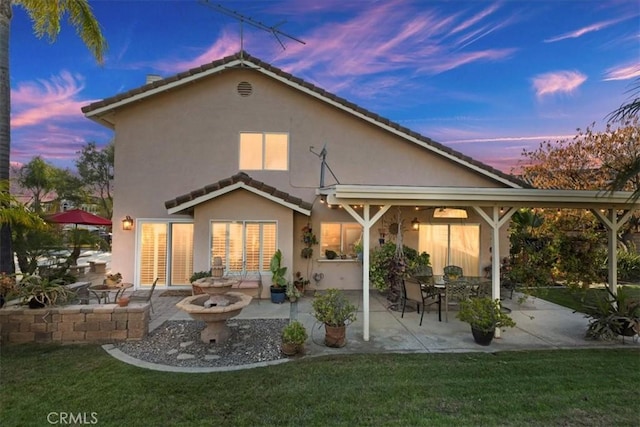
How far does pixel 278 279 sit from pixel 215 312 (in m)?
4.05

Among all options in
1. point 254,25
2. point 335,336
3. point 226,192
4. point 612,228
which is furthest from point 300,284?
point 254,25

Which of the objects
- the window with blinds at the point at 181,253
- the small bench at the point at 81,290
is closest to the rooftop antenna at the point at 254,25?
the window with blinds at the point at 181,253

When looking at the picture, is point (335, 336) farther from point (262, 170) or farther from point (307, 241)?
A: point (262, 170)

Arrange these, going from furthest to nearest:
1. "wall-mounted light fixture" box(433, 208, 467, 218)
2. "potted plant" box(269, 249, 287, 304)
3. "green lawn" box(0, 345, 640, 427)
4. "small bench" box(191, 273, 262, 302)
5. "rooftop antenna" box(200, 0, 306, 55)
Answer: "wall-mounted light fixture" box(433, 208, 467, 218) < "rooftop antenna" box(200, 0, 306, 55) < "potted plant" box(269, 249, 287, 304) < "small bench" box(191, 273, 262, 302) < "green lawn" box(0, 345, 640, 427)

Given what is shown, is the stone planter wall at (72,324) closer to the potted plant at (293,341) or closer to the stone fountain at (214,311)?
the stone fountain at (214,311)

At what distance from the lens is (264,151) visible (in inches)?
457

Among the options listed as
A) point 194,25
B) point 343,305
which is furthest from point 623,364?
point 194,25

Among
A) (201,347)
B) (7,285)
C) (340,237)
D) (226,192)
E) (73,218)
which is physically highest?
(226,192)

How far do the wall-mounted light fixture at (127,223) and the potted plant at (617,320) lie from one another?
13324 mm

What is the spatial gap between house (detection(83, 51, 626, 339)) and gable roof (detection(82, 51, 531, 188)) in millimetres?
37

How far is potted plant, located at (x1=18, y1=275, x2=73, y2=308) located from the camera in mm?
6074

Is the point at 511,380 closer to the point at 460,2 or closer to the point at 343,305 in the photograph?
the point at 343,305

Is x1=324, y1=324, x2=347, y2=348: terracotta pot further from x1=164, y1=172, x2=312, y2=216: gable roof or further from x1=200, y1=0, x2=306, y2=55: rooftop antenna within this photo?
x1=200, y1=0, x2=306, y2=55: rooftop antenna

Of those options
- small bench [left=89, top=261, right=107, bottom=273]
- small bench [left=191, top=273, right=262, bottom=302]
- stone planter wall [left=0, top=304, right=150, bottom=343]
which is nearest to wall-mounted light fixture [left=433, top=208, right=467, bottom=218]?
small bench [left=191, top=273, right=262, bottom=302]
